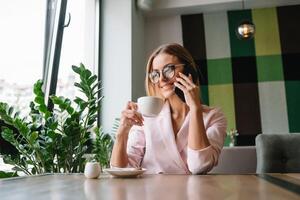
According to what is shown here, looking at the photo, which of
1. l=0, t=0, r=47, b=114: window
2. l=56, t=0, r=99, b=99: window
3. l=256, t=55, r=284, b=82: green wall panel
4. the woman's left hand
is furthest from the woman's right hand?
l=256, t=55, r=284, b=82: green wall panel

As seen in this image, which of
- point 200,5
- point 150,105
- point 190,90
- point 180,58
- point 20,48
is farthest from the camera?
point 200,5

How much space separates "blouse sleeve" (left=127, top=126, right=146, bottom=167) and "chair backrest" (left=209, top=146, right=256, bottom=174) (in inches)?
20.5

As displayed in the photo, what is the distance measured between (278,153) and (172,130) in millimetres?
611

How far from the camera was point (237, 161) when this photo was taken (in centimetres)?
174

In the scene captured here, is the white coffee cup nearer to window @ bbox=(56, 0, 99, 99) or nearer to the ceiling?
window @ bbox=(56, 0, 99, 99)

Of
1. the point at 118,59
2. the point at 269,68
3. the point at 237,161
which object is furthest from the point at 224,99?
the point at 237,161

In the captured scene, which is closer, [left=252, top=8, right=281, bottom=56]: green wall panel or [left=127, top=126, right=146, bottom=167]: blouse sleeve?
[left=127, top=126, right=146, bottom=167]: blouse sleeve

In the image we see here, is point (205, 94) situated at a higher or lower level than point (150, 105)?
higher

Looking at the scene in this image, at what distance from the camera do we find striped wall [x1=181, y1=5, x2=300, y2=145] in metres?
4.14

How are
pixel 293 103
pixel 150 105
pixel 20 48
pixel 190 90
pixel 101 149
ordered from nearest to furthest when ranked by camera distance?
pixel 150 105
pixel 190 90
pixel 20 48
pixel 101 149
pixel 293 103

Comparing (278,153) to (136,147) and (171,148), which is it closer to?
(171,148)

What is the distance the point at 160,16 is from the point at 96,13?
108cm

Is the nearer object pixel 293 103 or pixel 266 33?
pixel 293 103

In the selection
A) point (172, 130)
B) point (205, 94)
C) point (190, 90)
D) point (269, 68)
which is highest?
point (269, 68)
